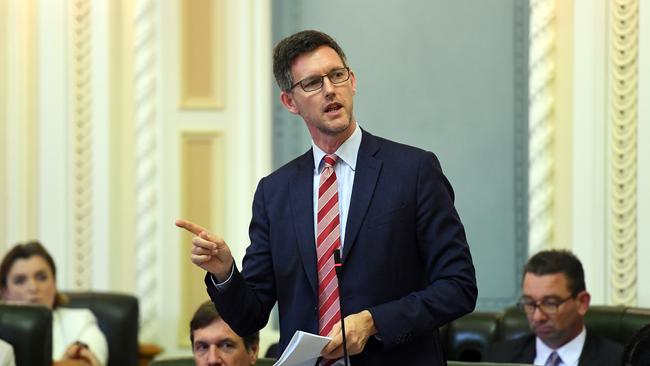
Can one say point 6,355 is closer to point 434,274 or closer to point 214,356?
point 214,356

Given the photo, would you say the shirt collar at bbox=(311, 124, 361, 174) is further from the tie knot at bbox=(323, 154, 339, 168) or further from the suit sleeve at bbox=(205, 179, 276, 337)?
the suit sleeve at bbox=(205, 179, 276, 337)

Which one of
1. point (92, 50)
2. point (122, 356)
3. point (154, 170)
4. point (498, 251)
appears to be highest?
point (92, 50)

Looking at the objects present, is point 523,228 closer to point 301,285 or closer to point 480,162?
point 480,162

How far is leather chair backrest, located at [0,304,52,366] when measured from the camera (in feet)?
13.7

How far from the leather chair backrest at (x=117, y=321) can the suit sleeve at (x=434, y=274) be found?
316cm

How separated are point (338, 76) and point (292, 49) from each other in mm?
116

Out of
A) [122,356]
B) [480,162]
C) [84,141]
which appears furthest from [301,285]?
[84,141]

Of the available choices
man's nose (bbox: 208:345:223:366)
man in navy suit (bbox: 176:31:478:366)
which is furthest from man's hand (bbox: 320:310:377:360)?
man's nose (bbox: 208:345:223:366)

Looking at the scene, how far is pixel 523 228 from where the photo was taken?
19.2 ft

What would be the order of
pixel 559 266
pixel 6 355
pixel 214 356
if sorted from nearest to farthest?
1. pixel 214 356
2. pixel 6 355
3. pixel 559 266

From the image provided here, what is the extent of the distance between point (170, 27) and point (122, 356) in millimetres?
1705

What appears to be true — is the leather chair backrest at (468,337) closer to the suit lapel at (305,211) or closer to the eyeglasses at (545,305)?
the eyeglasses at (545,305)

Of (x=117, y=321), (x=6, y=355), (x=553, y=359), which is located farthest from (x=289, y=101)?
(x=117, y=321)

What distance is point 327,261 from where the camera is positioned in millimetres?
2521
